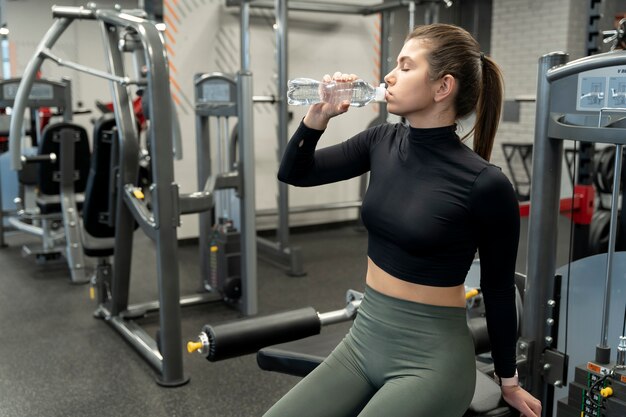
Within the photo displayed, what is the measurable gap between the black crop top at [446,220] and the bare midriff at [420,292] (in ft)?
0.04

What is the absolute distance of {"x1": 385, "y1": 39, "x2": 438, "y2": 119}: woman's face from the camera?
1264 millimetres

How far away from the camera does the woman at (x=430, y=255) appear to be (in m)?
1.23

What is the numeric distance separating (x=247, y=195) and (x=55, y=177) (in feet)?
6.18

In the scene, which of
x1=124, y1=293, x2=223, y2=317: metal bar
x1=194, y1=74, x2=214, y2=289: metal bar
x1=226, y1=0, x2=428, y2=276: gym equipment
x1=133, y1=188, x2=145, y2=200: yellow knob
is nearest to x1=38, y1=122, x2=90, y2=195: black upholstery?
x1=194, y1=74, x2=214, y2=289: metal bar

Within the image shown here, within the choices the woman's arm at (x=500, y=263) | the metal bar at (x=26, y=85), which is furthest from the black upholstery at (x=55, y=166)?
the woman's arm at (x=500, y=263)

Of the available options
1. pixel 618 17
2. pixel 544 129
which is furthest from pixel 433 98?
pixel 618 17

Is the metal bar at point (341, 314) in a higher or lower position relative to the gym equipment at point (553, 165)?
lower

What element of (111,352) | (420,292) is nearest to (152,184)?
(111,352)

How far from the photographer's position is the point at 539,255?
1.65 m

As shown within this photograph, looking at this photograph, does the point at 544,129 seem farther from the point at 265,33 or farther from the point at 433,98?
the point at 265,33

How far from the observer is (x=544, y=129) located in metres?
1.60

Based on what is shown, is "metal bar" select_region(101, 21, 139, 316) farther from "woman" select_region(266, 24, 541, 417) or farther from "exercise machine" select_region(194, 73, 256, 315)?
"woman" select_region(266, 24, 541, 417)

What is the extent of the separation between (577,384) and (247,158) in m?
2.33

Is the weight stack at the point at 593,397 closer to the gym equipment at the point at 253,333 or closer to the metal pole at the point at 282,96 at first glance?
the gym equipment at the point at 253,333
